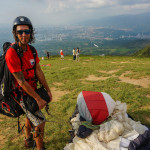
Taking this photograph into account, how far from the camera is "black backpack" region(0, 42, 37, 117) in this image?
2826 millimetres

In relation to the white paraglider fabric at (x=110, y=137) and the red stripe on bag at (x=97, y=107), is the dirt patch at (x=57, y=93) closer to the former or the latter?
the red stripe on bag at (x=97, y=107)

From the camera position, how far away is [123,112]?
13.9 feet

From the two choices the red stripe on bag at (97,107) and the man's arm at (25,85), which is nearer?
the man's arm at (25,85)

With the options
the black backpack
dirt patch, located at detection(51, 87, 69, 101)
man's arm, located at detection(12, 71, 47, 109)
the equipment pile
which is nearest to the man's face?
the black backpack

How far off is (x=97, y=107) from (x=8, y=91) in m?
2.49

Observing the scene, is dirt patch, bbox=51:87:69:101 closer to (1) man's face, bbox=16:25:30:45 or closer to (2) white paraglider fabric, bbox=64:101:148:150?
(2) white paraglider fabric, bbox=64:101:148:150

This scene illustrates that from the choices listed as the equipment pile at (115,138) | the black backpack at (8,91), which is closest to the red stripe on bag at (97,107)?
the equipment pile at (115,138)

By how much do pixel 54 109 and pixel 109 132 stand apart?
11.5 ft

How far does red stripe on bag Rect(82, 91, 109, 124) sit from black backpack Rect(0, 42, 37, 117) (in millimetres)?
1967

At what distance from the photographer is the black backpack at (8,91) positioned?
111 inches

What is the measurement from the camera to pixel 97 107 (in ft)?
13.1

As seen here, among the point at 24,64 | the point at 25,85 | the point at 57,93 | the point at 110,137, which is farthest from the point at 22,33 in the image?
the point at 57,93

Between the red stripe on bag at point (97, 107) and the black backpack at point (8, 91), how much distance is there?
197 cm

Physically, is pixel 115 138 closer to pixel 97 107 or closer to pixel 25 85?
pixel 97 107
